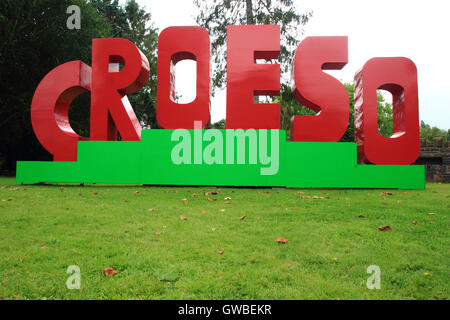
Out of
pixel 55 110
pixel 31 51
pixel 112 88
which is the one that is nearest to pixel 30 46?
pixel 31 51

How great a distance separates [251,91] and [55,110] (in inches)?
253

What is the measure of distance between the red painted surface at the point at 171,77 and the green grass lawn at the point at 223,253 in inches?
183

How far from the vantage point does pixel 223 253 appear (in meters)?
2.65

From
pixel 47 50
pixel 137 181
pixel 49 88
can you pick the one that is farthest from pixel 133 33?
pixel 137 181

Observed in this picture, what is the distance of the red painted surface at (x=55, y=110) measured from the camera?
362 inches

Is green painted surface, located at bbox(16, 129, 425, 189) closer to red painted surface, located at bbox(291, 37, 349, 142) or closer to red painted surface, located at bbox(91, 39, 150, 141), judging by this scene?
red painted surface, located at bbox(291, 37, 349, 142)

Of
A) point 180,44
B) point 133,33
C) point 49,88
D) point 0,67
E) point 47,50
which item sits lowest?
point 49,88

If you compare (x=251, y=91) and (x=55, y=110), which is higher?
(x=251, y=91)

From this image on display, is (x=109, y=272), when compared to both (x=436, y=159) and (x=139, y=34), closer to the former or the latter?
(x=436, y=159)

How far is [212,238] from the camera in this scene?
308 cm

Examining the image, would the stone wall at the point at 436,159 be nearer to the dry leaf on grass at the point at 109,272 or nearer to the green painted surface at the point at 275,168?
the green painted surface at the point at 275,168
